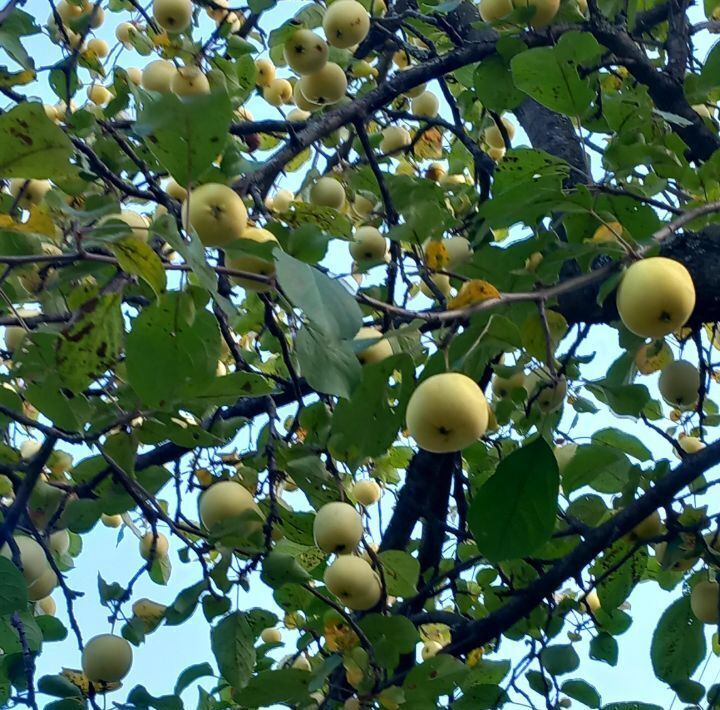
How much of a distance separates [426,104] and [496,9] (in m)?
0.98

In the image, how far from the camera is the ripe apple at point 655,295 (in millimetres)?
1094

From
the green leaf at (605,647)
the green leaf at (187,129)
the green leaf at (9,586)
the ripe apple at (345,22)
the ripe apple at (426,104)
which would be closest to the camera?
the green leaf at (187,129)

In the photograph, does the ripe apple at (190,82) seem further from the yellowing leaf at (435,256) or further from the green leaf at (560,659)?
the green leaf at (560,659)

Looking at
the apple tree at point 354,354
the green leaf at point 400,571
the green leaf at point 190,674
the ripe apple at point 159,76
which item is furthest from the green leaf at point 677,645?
the ripe apple at point 159,76

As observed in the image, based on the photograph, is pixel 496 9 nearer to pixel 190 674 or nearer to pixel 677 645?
pixel 677 645

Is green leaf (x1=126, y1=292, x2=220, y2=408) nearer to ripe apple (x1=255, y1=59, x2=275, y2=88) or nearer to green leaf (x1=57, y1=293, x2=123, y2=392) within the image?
green leaf (x1=57, y1=293, x2=123, y2=392)

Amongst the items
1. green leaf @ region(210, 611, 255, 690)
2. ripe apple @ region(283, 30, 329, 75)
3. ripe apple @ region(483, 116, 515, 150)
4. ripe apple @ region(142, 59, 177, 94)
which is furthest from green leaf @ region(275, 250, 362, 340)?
ripe apple @ region(483, 116, 515, 150)

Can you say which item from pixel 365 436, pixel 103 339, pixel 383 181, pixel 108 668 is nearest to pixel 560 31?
pixel 383 181

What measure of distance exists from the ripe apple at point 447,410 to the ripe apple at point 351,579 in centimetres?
47

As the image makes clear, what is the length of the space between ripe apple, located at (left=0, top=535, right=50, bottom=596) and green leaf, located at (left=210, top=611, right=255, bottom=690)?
401 millimetres

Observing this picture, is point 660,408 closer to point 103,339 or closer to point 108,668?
point 108,668

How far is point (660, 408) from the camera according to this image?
246 cm

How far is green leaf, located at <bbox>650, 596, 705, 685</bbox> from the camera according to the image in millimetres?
1817

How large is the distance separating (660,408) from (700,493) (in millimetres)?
619
